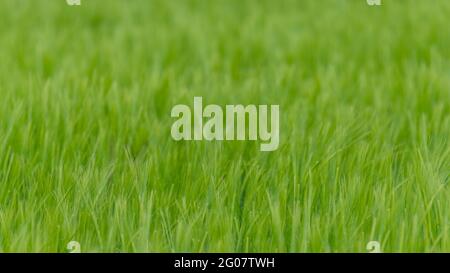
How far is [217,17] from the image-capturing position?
4457mm

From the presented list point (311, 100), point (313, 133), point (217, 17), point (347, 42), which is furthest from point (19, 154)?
point (217, 17)

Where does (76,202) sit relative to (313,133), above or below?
below

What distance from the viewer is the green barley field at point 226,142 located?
199 cm

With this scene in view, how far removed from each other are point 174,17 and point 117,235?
2.63 m

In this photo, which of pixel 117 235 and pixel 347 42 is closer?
pixel 117 235

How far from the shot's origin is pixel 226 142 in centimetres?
246

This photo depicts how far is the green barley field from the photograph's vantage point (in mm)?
1986

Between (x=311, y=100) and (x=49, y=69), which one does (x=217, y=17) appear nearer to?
(x=49, y=69)

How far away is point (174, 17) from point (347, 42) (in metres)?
1.07

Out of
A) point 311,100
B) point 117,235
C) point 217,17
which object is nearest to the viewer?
point 117,235
